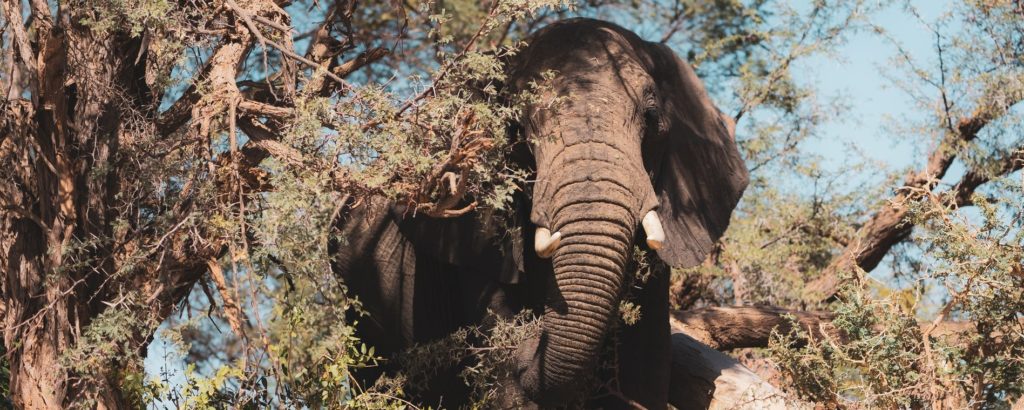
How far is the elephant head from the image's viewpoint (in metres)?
5.86

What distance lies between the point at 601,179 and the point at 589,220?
173mm

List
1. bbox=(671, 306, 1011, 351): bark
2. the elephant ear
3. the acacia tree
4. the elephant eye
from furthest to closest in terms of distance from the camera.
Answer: bbox=(671, 306, 1011, 351): bark, the elephant ear, the elephant eye, the acacia tree

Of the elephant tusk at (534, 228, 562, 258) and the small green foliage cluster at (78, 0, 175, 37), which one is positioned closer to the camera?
the small green foliage cluster at (78, 0, 175, 37)

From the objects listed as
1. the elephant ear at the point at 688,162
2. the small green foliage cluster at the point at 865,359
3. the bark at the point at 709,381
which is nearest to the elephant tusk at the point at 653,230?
the elephant ear at the point at 688,162

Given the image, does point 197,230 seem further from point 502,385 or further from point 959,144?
point 959,144

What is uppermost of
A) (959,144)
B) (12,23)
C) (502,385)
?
(959,144)

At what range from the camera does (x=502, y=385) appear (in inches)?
245

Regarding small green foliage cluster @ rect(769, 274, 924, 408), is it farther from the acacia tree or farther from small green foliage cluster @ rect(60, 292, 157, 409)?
small green foliage cluster @ rect(60, 292, 157, 409)

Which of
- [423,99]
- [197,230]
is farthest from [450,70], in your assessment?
[197,230]

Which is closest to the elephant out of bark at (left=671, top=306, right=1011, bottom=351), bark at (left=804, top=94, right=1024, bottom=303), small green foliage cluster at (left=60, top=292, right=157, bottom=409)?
small green foliage cluster at (left=60, top=292, right=157, bottom=409)

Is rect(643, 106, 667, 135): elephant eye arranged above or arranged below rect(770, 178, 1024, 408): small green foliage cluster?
above

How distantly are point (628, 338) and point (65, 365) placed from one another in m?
2.49

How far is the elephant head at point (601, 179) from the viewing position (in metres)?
5.86

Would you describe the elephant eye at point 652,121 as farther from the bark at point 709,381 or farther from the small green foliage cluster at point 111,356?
the small green foliage cluster at point 111,356
